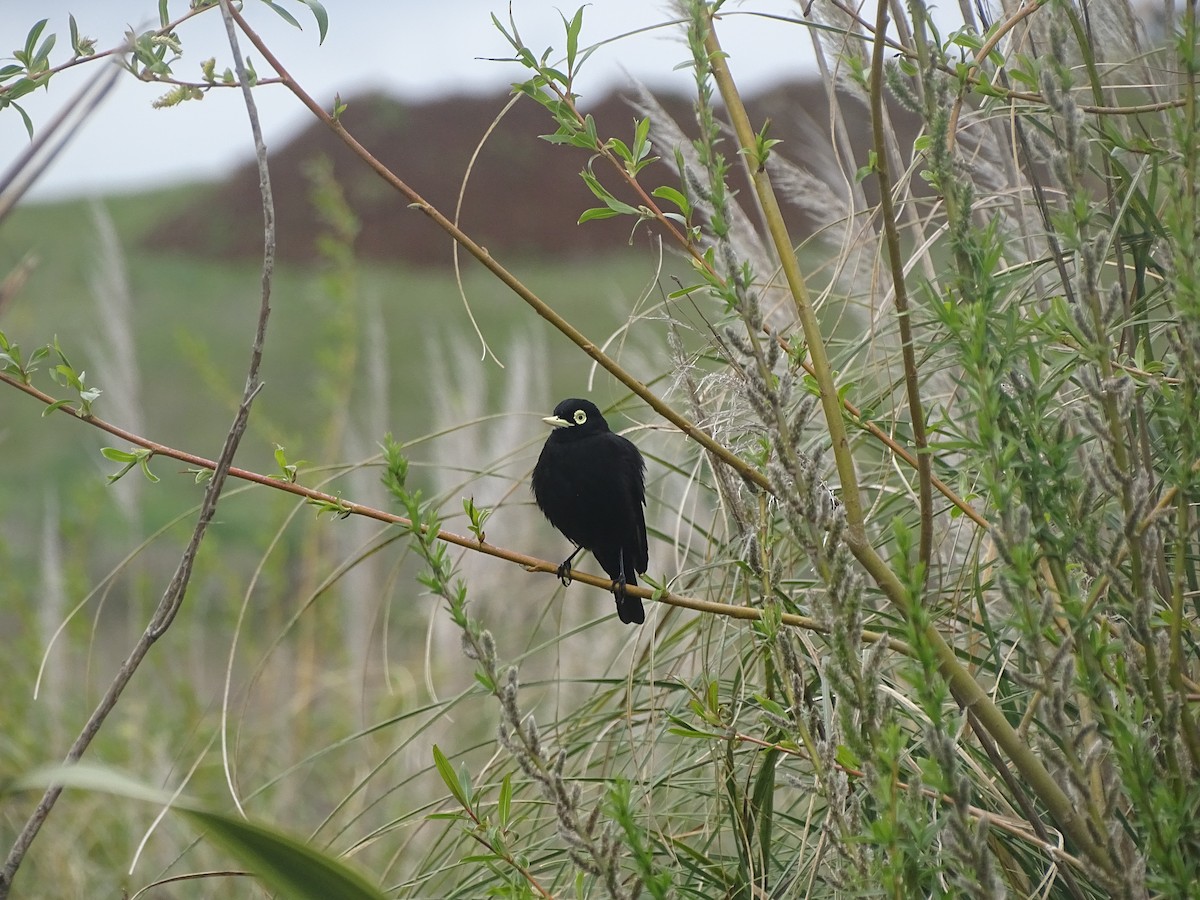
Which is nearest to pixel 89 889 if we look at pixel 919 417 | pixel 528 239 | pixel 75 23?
pixel 75 23

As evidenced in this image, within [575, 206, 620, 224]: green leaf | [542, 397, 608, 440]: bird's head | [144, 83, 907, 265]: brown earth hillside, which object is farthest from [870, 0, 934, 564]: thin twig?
[144, 83, 907, 265]: brown earth hillside

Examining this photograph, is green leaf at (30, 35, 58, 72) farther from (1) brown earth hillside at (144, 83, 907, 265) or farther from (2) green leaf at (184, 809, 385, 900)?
(1) brown earth hillside at (144, 83, 907, 265)

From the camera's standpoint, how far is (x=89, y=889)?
3193 mm

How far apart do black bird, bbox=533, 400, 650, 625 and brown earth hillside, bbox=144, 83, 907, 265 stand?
14.7 m

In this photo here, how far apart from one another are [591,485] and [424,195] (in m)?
15.7

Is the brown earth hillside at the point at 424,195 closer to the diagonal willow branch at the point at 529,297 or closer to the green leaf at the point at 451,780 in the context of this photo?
the diagonal willow branch at the point at 529,297

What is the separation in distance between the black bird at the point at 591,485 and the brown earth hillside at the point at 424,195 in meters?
14.7

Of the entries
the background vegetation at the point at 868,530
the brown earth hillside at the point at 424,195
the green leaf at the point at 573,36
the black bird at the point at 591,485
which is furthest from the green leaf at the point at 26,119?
the brown earth hillside at the point at 424,195

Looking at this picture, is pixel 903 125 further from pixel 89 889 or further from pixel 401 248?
pixel 401 248

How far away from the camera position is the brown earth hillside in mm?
17625

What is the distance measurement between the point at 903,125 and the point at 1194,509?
710 centimetres

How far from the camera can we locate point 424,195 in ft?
56.9

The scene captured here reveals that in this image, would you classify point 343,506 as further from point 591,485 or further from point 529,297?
point 591,485

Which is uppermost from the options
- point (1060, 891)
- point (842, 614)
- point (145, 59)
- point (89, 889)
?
point (145, 59)
